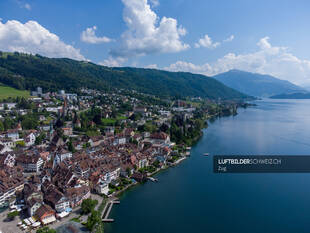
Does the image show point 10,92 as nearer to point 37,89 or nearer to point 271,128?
point 37,89

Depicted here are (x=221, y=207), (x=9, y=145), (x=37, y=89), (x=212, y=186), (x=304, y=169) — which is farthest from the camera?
(x=37, y=89)

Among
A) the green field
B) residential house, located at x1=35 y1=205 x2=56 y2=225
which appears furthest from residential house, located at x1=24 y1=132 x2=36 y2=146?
the green field

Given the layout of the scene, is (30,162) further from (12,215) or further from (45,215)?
(45,215)

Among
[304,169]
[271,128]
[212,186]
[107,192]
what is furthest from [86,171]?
[271,128]

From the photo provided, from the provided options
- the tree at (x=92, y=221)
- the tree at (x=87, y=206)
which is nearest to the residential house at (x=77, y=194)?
the tree at (x=87, y=206)

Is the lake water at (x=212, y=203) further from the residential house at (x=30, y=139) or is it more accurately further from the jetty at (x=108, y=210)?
the residential house at (x=30, y=139)

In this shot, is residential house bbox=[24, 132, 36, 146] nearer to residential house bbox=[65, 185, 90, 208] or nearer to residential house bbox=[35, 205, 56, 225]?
residential house bbox=[65, 185, 90, 208]

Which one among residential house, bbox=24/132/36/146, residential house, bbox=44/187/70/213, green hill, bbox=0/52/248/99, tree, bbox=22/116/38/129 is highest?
green hill, bbox=0/52/248/99

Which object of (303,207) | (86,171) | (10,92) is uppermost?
(10,92)

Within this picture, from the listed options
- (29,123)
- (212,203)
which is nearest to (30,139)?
(29,123)
